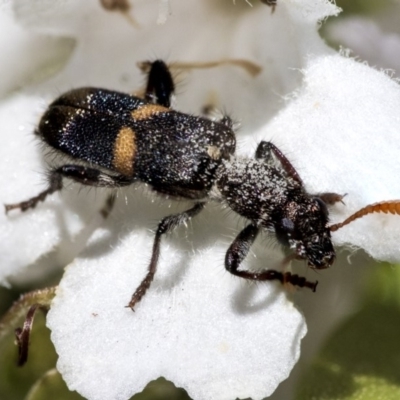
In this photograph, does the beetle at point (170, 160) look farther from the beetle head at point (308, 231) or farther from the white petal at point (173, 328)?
the white petal at point (173, 328)

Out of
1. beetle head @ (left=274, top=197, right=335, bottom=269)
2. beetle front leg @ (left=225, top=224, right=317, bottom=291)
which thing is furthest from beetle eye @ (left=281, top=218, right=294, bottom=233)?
beetle front leg @ (left=225, top=224, right=317, bottom=291)

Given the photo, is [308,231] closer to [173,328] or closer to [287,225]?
[287,225]

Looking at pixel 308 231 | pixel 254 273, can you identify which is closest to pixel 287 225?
pixel 308 231

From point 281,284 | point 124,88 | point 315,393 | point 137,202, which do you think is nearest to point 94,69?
point 124,88

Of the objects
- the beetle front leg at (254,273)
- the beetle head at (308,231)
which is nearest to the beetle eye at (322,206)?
the beetle head at (308,231)

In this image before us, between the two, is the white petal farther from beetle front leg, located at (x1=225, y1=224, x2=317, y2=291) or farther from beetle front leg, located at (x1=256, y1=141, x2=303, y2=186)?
beetle front leg, located at (x1=256, y1=141, x2=303, y2=186)
